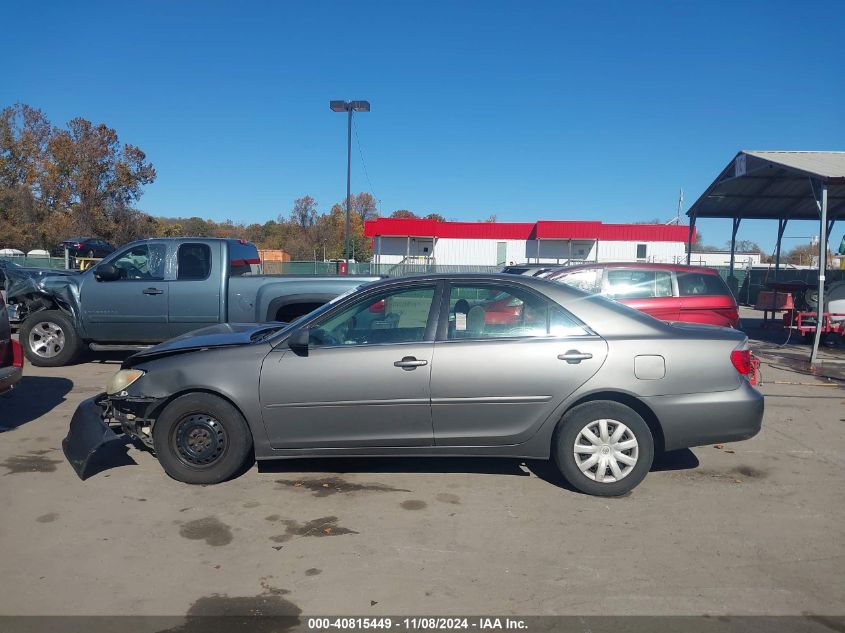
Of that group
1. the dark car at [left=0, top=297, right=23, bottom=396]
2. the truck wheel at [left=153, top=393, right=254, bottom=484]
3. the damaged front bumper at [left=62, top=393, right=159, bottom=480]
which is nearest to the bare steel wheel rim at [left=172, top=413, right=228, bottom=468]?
the truck wheel at [left=153, top=393, right=254, bottom=484]

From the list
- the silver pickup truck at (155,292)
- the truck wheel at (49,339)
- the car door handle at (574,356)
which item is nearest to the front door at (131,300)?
the silver pickup truck at (155,292)

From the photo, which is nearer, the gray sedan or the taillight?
the gray sedan

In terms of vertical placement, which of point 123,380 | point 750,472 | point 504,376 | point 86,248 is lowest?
point 750,472

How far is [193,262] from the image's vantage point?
9.45 metres

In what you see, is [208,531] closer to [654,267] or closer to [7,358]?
[7,358]

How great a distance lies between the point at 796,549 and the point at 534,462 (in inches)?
84.5

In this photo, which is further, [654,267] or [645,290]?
[654,267]

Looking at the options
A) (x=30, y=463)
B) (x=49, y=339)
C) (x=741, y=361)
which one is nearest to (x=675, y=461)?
(x=741, y=361)

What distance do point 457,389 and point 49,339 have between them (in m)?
7.78

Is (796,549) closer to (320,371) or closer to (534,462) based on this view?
(534,462)

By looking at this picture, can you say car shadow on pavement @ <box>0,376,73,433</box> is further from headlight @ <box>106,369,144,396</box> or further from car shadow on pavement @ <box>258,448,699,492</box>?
car shadow on pavement @ <box>258,448,699,492</box>

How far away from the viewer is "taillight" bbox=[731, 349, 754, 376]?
5023 mm

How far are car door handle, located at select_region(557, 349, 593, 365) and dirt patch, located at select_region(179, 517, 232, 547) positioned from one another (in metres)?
2.62

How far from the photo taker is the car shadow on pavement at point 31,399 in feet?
23.4
